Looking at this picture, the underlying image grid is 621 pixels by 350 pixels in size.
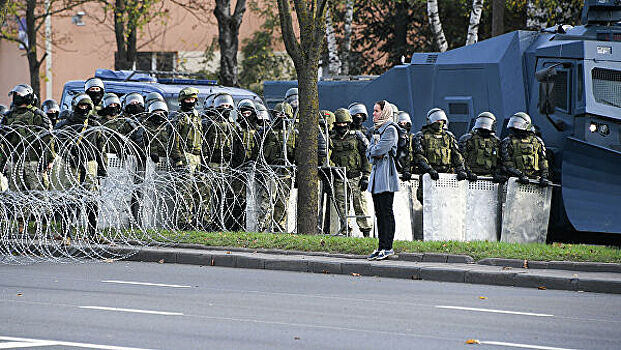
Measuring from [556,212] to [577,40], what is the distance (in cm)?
279

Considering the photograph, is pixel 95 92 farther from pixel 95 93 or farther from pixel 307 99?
pixel 307 99

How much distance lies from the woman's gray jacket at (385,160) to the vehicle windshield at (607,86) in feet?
13.8

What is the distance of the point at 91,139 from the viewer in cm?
1734

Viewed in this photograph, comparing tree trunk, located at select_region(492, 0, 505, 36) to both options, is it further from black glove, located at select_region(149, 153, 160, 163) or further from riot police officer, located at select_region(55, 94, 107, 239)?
riot police officer, located at select_region(55, 94, 107, 239)

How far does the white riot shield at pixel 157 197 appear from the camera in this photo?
1598cm

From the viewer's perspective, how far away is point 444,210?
55.2ft

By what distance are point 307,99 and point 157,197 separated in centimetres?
268

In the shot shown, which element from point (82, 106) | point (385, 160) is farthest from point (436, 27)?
point (385, 160)

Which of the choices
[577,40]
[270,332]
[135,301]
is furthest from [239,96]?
[270,332]

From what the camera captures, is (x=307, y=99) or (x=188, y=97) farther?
(x=188, y=97)

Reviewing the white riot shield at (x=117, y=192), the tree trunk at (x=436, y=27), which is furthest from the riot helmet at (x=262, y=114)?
the tree trunk at (x=436, y=27)

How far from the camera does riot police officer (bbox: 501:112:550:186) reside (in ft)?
56.3

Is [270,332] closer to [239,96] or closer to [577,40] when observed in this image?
[577,40]

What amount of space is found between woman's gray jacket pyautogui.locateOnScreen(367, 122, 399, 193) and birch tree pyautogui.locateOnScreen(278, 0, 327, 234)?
2.29m
